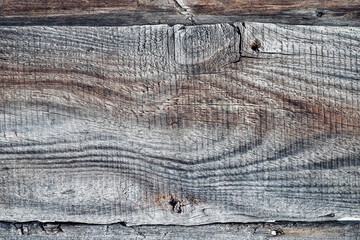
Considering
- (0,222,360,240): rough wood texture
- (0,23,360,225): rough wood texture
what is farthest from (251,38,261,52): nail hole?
(0,222,360,240): rough wood texture

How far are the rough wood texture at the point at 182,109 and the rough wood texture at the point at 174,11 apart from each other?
40mm

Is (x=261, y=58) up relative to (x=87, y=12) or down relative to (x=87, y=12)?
down

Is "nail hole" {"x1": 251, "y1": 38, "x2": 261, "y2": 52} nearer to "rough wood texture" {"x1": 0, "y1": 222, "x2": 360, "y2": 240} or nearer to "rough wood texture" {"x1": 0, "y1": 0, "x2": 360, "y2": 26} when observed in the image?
"rough wood texture" {"x1": 0, "y1": 0, "x2": 360, "y2": 26}

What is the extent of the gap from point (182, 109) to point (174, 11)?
0.92ft

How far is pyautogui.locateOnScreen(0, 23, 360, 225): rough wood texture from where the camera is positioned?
3.23ft

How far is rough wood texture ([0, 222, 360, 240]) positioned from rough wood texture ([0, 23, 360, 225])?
0.40ft

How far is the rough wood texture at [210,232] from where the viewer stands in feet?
3.48

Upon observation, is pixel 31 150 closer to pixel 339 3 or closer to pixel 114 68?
pixel 114 68

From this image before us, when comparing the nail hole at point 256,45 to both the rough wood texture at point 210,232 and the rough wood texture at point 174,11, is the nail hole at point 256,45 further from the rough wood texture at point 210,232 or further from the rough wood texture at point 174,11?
the rough wood texture at point 210,232

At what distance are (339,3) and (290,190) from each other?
0.54 metres

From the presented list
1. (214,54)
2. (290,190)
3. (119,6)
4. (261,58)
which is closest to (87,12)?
(119,6)

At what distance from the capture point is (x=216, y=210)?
3.38 ft

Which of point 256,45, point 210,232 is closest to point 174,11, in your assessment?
point 256,45

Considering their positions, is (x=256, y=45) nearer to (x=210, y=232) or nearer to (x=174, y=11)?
(x=174, y=11)
